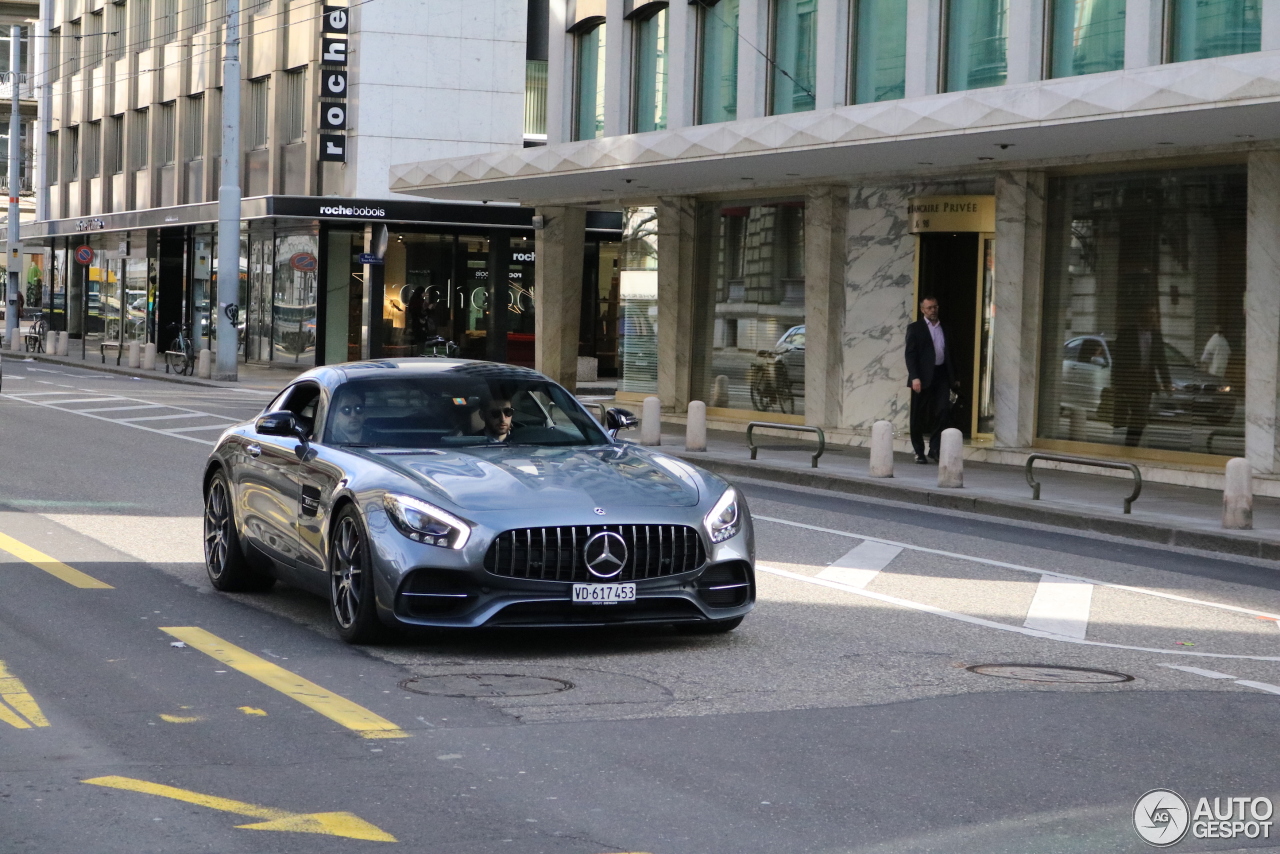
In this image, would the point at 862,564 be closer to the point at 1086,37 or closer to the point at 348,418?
the point at 348,418

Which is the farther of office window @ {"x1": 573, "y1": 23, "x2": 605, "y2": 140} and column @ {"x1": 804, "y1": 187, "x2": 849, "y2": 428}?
office window @ {"x1": 573, "y1": 23, "x2": 605, "y2": 140}

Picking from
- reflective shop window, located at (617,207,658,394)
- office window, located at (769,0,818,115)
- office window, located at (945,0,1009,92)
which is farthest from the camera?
reflective shop window, located at (617,207,658,394)

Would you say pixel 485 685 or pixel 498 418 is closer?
pixel 485 685

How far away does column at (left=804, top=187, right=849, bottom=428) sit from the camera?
2519cm

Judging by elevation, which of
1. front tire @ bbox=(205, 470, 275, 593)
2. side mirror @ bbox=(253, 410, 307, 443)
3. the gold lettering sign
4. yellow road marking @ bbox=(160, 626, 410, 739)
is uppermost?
the gold lettering sign

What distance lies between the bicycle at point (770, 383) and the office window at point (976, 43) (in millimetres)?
5466

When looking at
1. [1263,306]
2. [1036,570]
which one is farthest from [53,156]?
[1036,570]

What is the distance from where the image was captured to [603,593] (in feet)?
25.9

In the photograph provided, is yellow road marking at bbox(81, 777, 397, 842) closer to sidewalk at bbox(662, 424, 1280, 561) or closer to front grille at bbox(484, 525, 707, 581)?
front grille at bbox(484, 525, 707, 581)

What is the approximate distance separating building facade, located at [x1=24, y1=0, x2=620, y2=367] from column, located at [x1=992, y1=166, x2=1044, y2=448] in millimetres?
22373

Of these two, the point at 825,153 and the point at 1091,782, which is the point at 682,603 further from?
the point at 825,153

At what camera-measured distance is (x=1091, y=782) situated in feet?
19.6

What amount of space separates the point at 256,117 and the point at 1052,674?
136 ft

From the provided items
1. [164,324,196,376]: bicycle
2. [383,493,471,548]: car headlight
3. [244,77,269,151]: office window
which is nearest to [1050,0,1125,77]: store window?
[383,493,471,548]: car headlight
